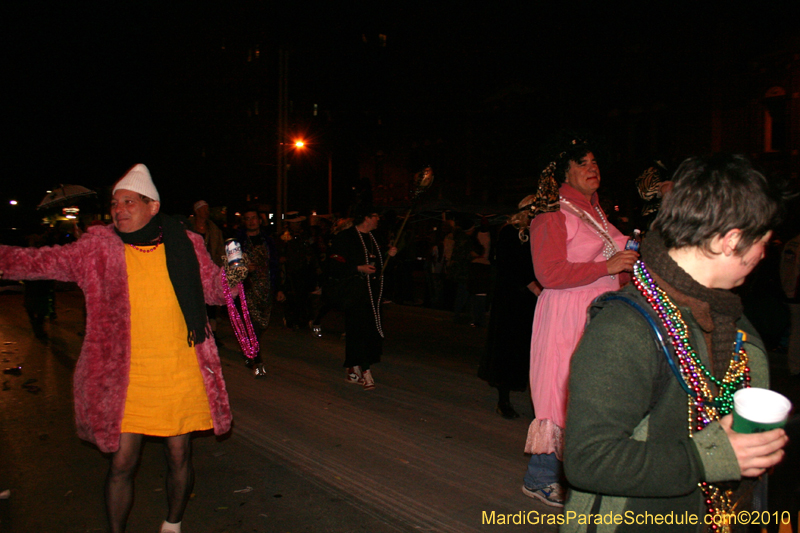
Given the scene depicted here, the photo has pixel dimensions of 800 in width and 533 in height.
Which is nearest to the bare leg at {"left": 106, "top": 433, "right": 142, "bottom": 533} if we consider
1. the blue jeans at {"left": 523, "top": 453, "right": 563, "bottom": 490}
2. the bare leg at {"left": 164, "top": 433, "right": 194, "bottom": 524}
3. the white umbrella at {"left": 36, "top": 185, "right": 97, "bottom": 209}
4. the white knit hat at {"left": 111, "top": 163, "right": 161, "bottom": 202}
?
the bare leg at {"left": 164, "top": 433, "right": 194, "bottom": 524}

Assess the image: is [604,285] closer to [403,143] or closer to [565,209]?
[565,209]

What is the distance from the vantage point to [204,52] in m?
49.2

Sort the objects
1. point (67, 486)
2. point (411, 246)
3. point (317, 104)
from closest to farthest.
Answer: point (67, 486) → point (411, 246) → point (317, 104)

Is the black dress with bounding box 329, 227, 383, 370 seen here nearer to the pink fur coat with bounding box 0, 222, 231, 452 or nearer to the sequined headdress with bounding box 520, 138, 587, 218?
the sequined headdress with bounding box 520, 138, 587, 218

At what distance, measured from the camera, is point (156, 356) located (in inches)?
127

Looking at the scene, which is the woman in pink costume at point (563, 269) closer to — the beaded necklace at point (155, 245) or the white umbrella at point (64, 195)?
the beaded necklace at point (155, 245)

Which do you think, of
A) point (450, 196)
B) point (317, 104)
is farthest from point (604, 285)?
point (317, 104)

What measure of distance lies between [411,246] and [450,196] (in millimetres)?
13688

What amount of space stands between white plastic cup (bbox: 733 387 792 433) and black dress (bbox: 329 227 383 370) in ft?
19.0

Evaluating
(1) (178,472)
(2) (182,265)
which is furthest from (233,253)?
(1) (178,472)

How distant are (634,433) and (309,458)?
3771mm

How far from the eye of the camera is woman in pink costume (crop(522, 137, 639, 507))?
3406 mm

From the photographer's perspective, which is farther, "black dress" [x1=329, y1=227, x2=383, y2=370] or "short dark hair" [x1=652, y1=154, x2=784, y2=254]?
"black dress" [x1=329, y1=227, x2=383, y2=370]

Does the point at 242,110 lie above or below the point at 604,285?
above
